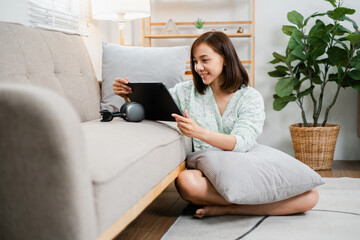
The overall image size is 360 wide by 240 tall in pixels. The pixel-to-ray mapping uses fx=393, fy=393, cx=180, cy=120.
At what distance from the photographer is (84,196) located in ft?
2.56

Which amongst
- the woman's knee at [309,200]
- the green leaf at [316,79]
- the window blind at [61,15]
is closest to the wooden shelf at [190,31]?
the green leaf at [316,79]

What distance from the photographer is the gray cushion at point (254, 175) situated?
147 cm

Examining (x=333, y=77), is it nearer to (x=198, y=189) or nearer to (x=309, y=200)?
(x=309, y=200)

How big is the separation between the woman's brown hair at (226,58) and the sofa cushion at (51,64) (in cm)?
57

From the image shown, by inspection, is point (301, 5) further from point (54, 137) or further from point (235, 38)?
point (54, 137)

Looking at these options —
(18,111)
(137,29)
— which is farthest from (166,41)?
(18,111)

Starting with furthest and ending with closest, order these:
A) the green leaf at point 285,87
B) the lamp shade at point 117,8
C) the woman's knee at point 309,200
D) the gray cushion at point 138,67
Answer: the green leaf at point 285,87 → the lamp shade at point 117,8 → the gray cushion at point 138,67 → the woman's knee at point 309,200

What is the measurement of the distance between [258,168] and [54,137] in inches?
38.1

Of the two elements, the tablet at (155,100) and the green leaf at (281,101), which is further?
the green leaf at (281,101)

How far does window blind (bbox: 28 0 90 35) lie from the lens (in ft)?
6.84

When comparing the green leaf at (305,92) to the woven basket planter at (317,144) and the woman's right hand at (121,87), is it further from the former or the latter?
the woman's right hand at (121,87)

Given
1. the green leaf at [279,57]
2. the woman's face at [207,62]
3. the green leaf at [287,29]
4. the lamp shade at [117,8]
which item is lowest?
the woman's face at [207,62]

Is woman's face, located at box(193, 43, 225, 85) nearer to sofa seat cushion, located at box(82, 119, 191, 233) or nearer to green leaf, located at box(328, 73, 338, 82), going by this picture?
sofa seat cushion, located at box(82, 119, 191, 233)

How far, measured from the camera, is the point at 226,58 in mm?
1715
